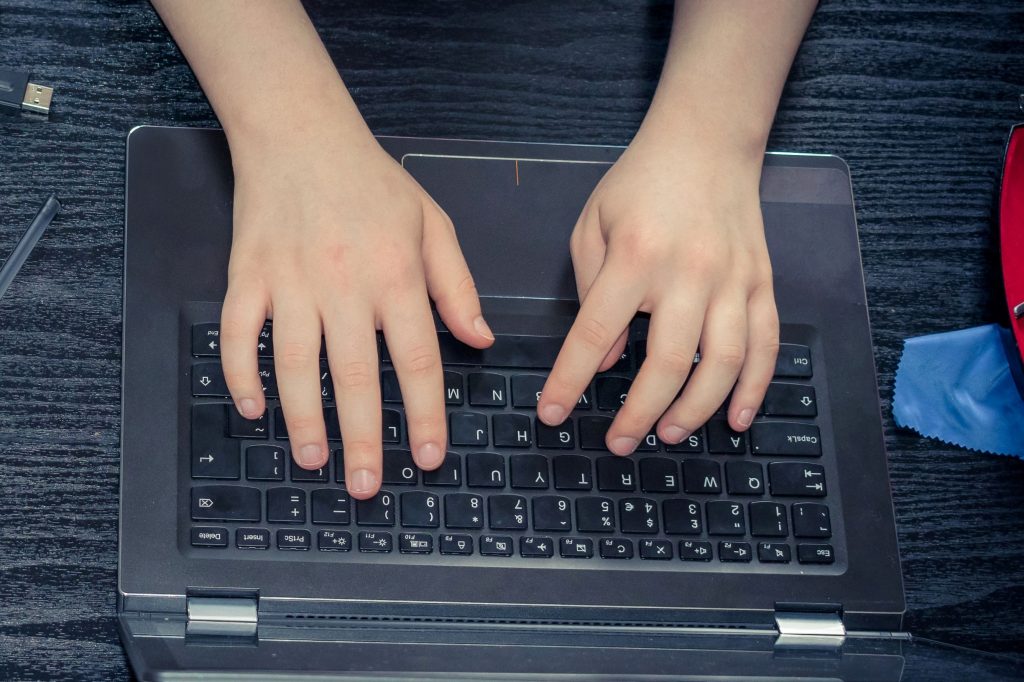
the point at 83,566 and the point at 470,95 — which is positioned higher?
the point at 470,95

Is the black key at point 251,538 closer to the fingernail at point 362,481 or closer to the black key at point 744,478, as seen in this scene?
the fingernail at point 362,481

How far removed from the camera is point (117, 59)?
658 mm

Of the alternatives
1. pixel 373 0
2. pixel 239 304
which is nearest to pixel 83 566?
pixel 239 304

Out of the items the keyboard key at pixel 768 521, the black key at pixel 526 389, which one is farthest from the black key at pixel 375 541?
the keyboard key at pixel 768 521

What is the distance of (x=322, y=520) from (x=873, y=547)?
31 cm

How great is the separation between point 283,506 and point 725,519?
243 millimetres

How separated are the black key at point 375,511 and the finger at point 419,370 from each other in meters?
0.03

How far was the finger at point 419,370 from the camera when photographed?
0.56 m

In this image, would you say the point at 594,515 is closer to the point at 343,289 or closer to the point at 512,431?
the point at 512,431

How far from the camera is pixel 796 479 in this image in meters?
0.60

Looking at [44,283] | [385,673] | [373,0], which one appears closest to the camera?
[385,673]

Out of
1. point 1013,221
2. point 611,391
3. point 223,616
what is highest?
point 1013,221

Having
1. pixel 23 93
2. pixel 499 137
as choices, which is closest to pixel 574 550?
pixel 499 137

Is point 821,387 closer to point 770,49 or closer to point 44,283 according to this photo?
point 770,49
